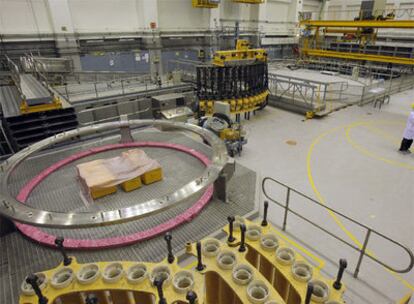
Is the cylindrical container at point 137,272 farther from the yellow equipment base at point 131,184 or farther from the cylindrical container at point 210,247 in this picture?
the yellow equipment base at point 131,184

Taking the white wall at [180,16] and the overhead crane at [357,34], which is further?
the white wall at [180,16]

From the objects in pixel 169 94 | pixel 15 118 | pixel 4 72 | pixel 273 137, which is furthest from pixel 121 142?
pixel 4 72

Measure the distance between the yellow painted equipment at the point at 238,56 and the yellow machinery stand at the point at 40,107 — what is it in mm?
5626

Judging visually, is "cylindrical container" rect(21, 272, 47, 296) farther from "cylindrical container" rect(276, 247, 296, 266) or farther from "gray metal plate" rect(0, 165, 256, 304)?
"cylindrical container" rect(276, 247, 296, 266)

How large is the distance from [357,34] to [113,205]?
19187mm

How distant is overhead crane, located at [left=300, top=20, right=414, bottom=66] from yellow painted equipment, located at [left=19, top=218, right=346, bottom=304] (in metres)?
16.1

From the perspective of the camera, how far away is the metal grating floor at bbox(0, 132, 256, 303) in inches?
155

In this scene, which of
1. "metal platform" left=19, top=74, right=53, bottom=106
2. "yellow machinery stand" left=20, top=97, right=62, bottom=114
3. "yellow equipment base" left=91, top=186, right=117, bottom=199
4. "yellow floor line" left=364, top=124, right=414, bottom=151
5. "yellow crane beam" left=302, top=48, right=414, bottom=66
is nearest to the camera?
"yellow equipment base" left=91, top=186, right=117, bottom=199

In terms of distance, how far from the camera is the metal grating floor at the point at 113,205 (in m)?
3.93

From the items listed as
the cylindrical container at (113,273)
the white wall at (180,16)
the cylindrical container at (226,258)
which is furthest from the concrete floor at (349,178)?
the white wall at (180,16)

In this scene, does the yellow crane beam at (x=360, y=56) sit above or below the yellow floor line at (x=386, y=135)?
above

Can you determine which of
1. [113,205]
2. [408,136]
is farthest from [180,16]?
[113,205]

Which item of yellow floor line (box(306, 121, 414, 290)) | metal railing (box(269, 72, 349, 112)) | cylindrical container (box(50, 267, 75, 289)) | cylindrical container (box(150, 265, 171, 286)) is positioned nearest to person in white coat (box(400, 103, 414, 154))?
yellow floor line (box(306, 121, 414, 290))

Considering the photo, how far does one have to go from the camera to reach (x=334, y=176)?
654 cm
